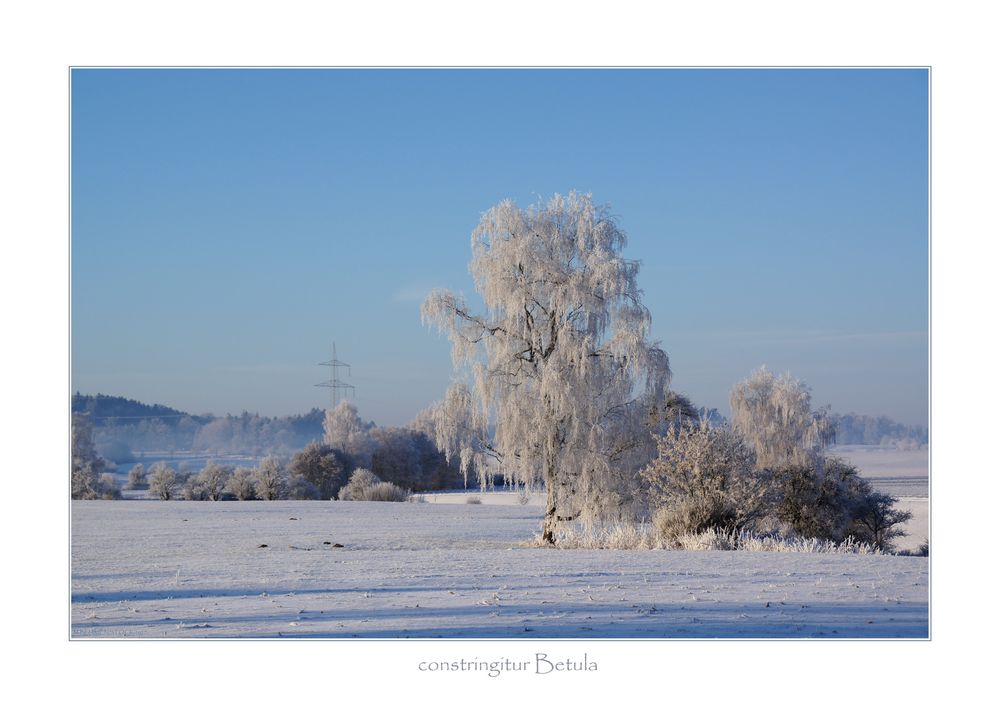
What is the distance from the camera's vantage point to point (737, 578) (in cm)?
1110

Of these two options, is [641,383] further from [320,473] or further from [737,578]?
[320,473]

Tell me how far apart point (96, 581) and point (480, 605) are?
5.69m

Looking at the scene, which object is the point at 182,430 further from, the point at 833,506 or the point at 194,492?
the point at 833,506

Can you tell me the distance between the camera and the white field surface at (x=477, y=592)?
26.7 ft

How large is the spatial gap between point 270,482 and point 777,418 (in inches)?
954

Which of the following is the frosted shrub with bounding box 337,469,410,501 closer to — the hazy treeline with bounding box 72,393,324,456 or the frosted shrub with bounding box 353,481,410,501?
the frosted shrub with bounding box 353,481,410,501

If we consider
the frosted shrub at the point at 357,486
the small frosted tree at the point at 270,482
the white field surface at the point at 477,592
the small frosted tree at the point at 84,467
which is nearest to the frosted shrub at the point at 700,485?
the white field surface at the point at 477,592

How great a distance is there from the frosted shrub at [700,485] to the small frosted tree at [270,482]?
27239 mm

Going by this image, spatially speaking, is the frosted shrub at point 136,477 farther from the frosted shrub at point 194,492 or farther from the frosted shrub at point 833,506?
the frosted shrub at point 833,506

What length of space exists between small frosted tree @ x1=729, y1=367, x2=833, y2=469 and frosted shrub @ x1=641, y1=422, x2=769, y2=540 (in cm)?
937

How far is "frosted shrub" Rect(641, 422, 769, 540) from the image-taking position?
18.1 metres

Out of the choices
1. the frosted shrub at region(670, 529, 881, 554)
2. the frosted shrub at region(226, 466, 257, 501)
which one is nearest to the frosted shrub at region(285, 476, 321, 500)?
the frosted shrub at region(226, 466, 257, 501)

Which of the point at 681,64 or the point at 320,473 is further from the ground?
the point at 681,64
